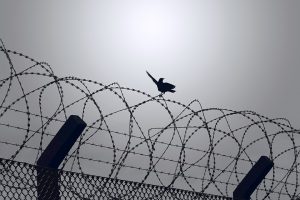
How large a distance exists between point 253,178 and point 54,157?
2.88m

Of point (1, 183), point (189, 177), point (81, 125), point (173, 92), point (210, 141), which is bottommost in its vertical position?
point (1, 183)

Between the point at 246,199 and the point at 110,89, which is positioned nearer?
the point at 110,89

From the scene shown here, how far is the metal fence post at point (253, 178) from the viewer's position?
670cm

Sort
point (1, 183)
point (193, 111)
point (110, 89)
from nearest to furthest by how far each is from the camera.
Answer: point (1, 183), point (110, 89), point (193, 111)

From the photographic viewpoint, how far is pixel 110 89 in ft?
19.3

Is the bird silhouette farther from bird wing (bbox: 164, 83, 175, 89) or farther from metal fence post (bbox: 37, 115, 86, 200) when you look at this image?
metal fence post (bbox: 37, 115, 86, 200)

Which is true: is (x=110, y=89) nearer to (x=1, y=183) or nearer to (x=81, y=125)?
(x=81, y=125)

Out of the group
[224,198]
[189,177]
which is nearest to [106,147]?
[189,177]

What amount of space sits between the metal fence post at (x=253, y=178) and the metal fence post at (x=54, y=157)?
2591mm

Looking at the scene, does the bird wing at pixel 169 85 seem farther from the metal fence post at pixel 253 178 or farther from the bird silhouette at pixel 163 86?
the metal fence post at pixel 253 178

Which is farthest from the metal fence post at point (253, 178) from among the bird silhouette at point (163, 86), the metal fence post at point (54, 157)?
the metal fence post at point (54, 157)

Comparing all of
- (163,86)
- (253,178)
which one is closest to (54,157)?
(163,86)

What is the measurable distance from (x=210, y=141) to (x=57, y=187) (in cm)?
224

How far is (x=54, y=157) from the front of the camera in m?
4.91
